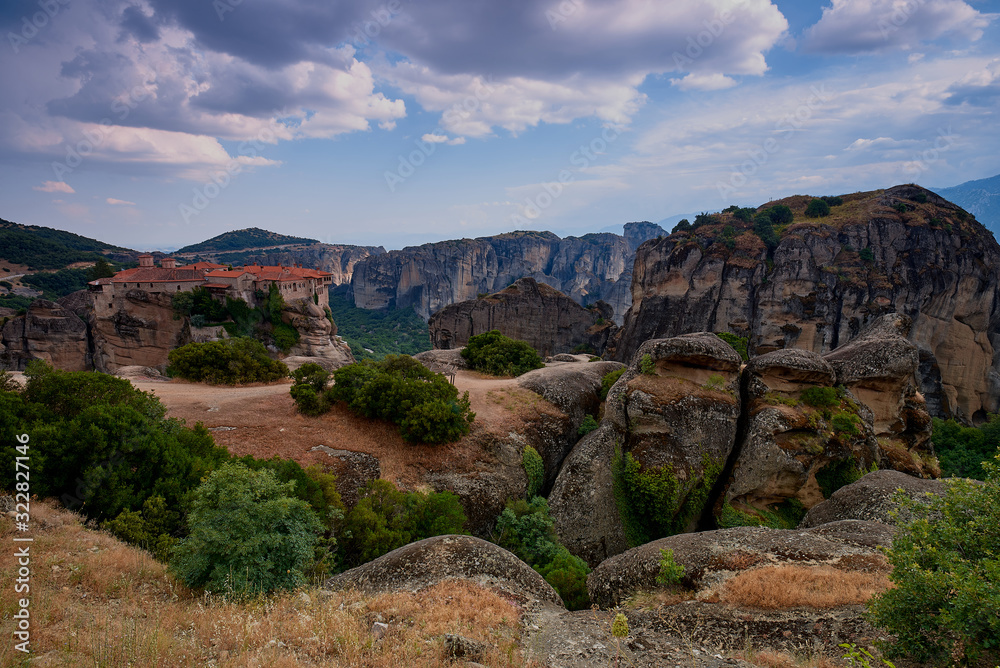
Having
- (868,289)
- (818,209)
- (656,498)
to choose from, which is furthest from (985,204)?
(656,498)

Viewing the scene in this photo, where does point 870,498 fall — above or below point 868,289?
below

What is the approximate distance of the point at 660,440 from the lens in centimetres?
1959

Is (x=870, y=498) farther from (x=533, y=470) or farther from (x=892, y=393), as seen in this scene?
(x=533, y=470)

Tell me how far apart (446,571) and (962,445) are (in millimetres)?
49287

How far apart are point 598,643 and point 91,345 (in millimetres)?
58442

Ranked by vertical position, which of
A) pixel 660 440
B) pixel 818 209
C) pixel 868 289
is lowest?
pixel 660 440

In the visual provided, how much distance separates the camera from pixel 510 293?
72062 mm

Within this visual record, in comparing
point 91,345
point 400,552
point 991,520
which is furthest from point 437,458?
point 91,345

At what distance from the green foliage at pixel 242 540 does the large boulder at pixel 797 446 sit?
18.1m

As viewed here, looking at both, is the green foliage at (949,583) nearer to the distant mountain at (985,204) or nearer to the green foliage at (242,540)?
the green foliage at (242,540)

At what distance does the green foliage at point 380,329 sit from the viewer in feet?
334

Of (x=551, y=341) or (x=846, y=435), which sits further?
(x=551, y=341)

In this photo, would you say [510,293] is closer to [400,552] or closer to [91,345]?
[91,345]

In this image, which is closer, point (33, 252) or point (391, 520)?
point (391, 520)
